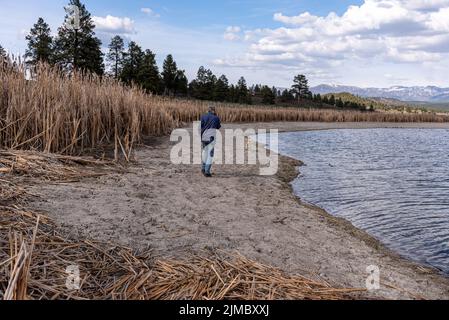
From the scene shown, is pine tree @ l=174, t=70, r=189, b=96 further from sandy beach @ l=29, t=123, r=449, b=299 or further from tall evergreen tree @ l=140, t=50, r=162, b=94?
sandy beach @ l=29, t=123, r=449, b=299

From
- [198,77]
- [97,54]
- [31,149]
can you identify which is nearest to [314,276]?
[31,149]

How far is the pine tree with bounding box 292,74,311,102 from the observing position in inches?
3935

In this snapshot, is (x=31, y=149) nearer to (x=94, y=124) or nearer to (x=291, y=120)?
(x=94, y=124)

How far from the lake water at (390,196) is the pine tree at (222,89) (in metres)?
55.3

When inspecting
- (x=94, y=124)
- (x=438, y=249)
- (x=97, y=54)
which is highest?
(x=97, y=54)

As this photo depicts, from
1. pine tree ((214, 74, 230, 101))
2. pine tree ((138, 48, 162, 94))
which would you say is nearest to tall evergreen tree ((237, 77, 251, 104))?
pine tree ((214, 74, 230, 101))

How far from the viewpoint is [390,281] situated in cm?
490

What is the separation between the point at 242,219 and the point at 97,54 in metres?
47.8

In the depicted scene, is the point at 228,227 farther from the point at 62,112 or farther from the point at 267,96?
the point at 267,96

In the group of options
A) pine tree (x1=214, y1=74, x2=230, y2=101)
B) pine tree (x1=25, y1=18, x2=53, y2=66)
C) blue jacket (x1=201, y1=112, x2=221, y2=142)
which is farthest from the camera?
pine tree (x1=214, y1=74, x2=230, y2=101)

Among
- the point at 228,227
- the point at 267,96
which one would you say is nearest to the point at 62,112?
the point at 228,227

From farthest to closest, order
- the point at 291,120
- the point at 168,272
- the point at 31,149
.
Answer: the point at 291,120 → the point at 31,149 → the point at 168,272

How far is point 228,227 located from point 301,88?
98.5 m

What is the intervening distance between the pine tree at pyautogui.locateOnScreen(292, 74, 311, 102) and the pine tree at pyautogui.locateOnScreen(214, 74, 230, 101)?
26.3 metres
